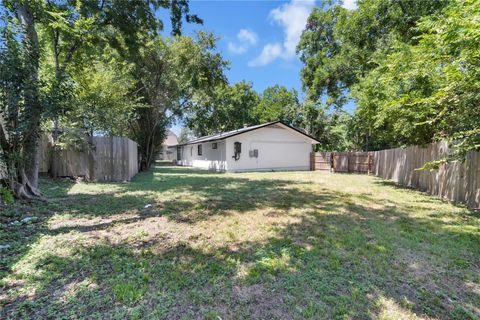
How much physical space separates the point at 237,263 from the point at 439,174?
7.43 metres

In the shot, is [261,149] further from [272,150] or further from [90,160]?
[90,160]

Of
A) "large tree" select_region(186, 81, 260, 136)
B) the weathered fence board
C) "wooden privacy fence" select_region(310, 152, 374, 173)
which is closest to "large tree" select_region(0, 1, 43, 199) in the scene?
"wooden privacy fence" select_region(310, 152, 374, 173)

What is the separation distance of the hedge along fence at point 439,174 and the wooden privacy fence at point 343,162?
4.15 metres

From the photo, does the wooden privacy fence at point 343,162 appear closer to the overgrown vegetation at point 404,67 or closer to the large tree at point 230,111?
the overgrown vegetation at point 404,67

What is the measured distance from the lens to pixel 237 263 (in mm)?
3059

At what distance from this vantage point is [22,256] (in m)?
3.04

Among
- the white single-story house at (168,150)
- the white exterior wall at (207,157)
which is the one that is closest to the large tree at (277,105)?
the white exterior wall at (207,157)

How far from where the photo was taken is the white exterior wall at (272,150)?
16772 millimetres

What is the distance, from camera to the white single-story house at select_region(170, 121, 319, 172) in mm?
16578

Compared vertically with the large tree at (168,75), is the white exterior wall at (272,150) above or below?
below

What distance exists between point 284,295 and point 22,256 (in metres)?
3.26

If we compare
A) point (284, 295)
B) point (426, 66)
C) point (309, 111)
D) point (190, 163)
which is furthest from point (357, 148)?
point (284, 295)

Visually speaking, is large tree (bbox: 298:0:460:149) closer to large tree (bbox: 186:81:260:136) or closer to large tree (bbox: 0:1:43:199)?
large tree (bbox: 0:1:43:199)

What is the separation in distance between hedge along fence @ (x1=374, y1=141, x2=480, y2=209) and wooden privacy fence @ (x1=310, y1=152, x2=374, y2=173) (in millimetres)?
4146
